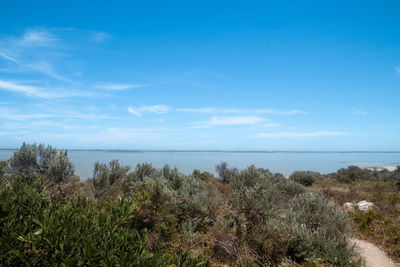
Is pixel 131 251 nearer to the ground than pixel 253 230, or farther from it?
farther from it

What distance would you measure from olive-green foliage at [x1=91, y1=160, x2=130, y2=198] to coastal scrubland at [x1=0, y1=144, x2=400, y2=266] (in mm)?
42

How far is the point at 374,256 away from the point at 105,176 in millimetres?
9511

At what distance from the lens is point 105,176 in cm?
984

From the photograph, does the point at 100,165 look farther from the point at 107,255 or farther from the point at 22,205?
the point at 107,255

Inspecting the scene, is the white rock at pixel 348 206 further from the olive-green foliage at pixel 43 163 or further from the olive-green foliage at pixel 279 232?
the olive-green foliage at pixel 43 163

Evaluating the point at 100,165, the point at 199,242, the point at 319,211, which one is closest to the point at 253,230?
the point at 199,242

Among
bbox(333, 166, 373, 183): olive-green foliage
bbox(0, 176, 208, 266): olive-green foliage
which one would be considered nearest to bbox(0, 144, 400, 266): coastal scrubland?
bbox(0, 176, 208, 266): olive-green foliage

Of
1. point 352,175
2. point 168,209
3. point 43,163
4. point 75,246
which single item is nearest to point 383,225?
point 168,209

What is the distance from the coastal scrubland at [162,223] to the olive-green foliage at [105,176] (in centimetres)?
4

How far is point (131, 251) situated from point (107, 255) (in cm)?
21

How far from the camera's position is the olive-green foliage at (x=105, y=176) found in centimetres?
941

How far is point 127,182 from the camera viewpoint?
9.45 m

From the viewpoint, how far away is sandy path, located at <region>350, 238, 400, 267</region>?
18.7 ft

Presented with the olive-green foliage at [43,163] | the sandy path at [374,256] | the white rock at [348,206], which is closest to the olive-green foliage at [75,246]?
the sandy path at [374,256]
